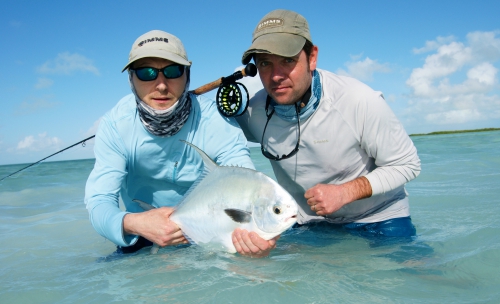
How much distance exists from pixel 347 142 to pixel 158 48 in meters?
1.39

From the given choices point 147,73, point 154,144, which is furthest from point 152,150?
point 147,73

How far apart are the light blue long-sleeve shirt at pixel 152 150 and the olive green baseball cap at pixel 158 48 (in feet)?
1.25

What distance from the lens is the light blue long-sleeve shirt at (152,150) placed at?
8.14ft

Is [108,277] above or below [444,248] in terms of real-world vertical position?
above

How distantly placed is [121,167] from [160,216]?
0.56 meters

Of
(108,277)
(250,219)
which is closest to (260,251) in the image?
(250,219)

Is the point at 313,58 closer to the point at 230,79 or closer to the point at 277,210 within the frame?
the point at 230,79

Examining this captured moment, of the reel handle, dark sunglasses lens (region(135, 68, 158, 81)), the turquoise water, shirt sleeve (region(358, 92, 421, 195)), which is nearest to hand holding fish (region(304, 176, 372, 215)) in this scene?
shirt sleeve (region(358, 92, 421, 195))

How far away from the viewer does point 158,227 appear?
218 cm

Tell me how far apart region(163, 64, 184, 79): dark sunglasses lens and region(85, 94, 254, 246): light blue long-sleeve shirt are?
0.97ft

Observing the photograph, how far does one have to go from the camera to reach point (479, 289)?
178 centimetres

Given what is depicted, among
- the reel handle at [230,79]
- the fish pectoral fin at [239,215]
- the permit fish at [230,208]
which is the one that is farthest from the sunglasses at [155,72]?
the fish pectoral fin at [239,215]

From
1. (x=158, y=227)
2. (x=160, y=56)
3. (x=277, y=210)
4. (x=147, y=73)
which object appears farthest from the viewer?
(x=147, y=73)

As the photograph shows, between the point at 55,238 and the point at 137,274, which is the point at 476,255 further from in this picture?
the point at 55,238
